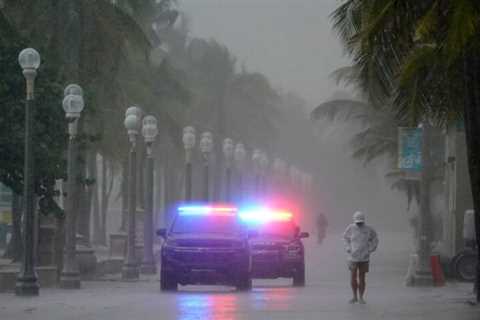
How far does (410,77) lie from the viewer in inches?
935

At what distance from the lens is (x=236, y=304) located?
24594 mm

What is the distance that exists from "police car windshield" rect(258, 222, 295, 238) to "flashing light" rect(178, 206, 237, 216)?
3.30 meters

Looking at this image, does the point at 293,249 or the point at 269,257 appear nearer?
the point at 269,257

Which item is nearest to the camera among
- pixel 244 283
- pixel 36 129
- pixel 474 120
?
pixel 474 120

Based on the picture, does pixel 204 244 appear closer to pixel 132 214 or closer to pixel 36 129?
pixel 36 129

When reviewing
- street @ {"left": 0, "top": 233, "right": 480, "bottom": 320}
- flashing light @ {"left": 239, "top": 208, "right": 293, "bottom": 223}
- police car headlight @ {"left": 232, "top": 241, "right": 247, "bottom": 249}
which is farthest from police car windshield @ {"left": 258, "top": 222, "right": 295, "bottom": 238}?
police car headlight @ {"left": 232, "top": 241, "right": 247, "bottom": 249}

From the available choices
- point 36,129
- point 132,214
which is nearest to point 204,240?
point 36,129

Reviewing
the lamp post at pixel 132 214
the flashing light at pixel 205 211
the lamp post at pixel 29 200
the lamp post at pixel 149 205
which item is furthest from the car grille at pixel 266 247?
the lamp post at pixel 29 200

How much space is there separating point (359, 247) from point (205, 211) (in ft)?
21.6

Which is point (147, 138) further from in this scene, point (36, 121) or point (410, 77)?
point (410, 77)

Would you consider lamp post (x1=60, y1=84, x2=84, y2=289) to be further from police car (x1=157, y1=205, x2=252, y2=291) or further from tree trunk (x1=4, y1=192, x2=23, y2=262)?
tree trunk (x1=4, y1=192, x2=23, y2=262)

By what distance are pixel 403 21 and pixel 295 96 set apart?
14981 cm

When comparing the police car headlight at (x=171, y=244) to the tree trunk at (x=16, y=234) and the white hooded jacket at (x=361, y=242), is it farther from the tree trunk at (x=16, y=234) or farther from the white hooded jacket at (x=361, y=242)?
the tree trunk at (x=16, y=234)

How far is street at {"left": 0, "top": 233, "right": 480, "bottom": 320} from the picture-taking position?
858 inches
